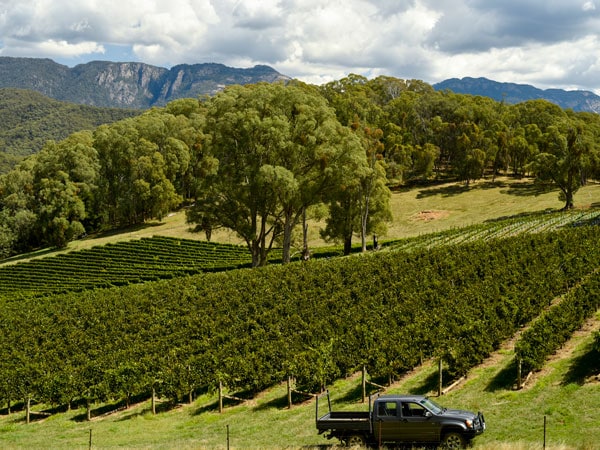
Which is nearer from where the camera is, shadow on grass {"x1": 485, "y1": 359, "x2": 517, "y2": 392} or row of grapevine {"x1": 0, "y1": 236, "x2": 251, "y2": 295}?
shadow on grass {"x1": 485, "y1": 359, "x2": 517, "y2": 392}

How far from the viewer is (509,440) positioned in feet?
56.2

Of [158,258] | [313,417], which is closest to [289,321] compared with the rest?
[313,417]

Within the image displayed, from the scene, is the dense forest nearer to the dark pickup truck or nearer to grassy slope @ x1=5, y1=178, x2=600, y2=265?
grassy slope @ x1=5, y1=178, x2=600, y2=265

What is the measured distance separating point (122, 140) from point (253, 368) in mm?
80879

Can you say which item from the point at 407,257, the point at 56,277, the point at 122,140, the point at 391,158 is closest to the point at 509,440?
the point at 407,257

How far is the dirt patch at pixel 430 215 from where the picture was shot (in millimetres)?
86500

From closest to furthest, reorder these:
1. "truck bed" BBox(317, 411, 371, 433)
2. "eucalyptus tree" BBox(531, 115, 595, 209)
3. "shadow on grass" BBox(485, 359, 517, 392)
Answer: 1. "truck bed" BBox(317, 411, 371, 433)
2. "shadow on grass" BBox(485, 359, 517, 392)
3. "eucalyptus tree" BBox(531, 115, 595, 209)

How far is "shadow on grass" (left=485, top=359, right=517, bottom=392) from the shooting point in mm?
22072

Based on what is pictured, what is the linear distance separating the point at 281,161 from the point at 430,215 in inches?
1766

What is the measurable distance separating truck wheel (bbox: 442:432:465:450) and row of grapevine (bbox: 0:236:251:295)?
4407 cm

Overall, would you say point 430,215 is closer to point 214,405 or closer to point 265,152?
point 265,152

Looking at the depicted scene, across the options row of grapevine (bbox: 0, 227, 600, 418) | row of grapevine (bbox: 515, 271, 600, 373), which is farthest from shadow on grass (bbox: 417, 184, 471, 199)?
row of grapevine (bbox: 515, 271, 600, 373)

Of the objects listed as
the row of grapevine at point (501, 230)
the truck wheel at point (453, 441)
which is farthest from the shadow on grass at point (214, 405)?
the row of grapevine at point (501, 230)

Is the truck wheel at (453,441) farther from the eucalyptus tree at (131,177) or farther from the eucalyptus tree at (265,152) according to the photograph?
the eucalyptus tree at (131,177)
